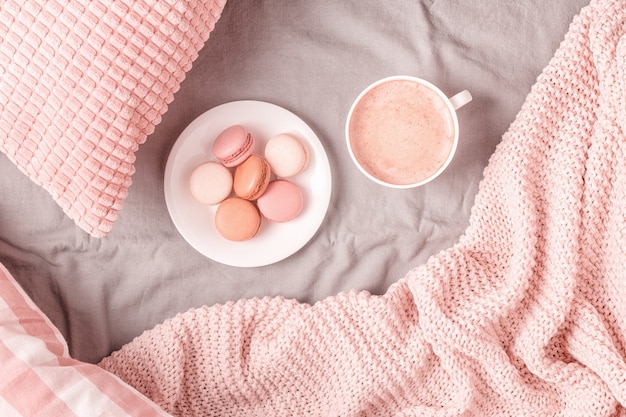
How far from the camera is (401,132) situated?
959mm

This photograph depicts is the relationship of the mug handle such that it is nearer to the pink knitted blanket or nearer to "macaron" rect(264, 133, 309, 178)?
the pink knitted blanket

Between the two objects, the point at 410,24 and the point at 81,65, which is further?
the point at 410,24

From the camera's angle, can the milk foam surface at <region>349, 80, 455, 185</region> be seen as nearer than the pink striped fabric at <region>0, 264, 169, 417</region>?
No

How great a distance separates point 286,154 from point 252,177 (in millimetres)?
64

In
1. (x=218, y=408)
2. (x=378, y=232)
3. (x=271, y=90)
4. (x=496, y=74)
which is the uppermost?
(x=496, y=74)

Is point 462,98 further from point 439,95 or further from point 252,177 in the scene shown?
point 252,177

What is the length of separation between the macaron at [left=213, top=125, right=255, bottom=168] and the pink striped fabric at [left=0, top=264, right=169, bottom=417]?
14.5 inches

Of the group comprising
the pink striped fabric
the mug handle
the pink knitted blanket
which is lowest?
the pink striped fabric

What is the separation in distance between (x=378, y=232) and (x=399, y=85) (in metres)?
0.24

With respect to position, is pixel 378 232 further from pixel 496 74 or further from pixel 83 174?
pixel 83 174

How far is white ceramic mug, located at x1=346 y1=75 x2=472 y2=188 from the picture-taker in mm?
959

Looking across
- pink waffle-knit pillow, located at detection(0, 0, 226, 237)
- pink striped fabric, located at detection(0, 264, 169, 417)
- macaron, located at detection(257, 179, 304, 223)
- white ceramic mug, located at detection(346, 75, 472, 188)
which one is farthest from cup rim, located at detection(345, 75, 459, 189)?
pink striped fabric, located at detection(0, 264, 169, 417)

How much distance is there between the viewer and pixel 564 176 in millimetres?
982

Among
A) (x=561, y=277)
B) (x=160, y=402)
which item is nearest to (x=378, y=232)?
(x=561, y=277)
